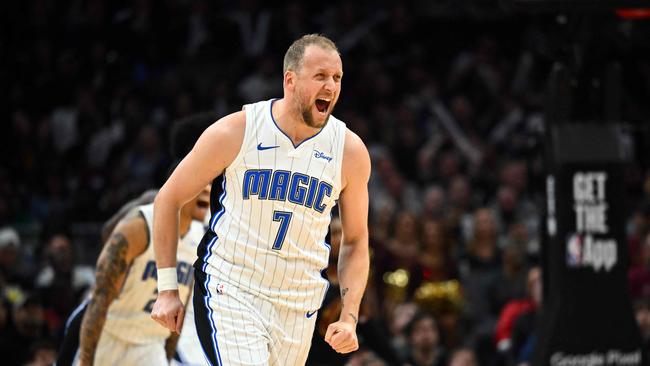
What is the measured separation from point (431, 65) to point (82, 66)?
4405mm

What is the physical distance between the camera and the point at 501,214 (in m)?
12.3

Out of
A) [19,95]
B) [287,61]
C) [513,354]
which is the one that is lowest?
[513,354]

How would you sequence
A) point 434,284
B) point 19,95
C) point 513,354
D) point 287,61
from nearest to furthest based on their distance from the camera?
point 287,61 → point 513,354 → point 434,284 → point 19,95

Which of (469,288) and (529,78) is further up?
(529,78)

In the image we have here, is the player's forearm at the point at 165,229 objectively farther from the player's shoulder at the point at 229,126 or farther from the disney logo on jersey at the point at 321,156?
the disney logo on jersey at the point at 321,156

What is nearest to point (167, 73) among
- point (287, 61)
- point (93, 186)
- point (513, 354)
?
point (93, 186)

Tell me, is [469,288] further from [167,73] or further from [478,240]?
[167,73]

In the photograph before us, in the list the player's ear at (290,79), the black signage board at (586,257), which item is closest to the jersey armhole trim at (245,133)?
the player's ear at (290,79)

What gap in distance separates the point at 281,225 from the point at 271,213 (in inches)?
2.4

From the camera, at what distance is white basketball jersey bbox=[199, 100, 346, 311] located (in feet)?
15.1

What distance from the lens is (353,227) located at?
4867mm

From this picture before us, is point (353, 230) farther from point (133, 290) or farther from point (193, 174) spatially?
point (133, 290)

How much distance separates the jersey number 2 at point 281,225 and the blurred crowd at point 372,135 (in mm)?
4817

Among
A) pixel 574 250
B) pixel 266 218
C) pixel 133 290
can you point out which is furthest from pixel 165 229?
pixel 574 250
